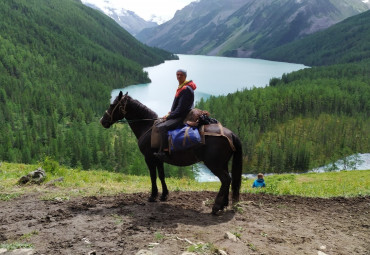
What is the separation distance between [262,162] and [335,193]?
73.6 meters

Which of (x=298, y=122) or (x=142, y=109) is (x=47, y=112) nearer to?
(x=298, y=122)

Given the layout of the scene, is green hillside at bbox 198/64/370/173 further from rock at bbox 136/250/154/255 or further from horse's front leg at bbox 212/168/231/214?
rock at bbox 136/250/154/255

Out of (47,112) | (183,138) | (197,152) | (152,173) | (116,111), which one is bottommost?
(152,173)

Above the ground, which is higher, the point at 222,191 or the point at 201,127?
the point at 201,127

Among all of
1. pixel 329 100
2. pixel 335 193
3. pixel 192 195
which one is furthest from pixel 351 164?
pixel 192 195

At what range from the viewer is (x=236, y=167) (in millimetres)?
11820

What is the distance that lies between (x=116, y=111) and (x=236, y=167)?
5.42 m

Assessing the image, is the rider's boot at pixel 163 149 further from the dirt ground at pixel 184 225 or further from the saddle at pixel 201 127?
the dirt ground at pixel 184 225

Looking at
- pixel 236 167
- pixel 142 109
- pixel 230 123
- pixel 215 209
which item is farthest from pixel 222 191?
pixel 230 123

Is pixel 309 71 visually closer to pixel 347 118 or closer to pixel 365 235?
pixel 347 118

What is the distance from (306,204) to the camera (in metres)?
12.8

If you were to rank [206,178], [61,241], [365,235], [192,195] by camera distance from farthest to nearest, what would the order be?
[206,178], [192,195], [365,235], [61,241]

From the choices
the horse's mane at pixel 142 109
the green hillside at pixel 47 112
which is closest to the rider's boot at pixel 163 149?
the horse's mane at pixel 142 109

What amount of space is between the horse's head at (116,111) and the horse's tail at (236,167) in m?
4.70
